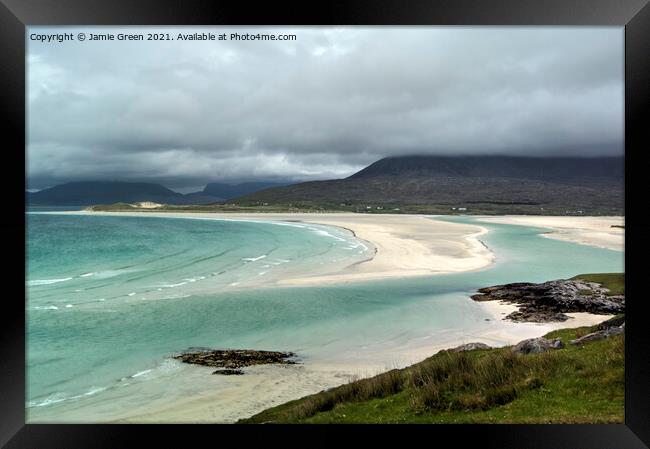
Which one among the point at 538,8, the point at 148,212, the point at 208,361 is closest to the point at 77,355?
the point at 208,361

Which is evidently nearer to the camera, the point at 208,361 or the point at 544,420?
the point at 544,420

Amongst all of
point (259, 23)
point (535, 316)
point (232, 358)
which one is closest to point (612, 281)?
point (535, 316)

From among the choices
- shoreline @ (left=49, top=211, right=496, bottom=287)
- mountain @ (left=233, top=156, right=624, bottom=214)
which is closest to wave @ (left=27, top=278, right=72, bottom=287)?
shoreline @ (left=49, top=211, right=496, bottom=287)

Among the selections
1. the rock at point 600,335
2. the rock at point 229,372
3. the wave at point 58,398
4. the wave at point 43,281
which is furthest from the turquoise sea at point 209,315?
the rock at point 600,335

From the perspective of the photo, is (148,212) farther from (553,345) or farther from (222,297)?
(553,345)

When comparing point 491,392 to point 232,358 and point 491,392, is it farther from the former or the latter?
point 232,358

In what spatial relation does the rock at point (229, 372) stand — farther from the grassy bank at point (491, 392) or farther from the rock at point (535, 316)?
the rock at point (535, 316)

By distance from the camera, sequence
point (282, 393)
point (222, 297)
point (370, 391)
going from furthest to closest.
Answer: point (222, 297), point (282, 393), point (370, 391)
